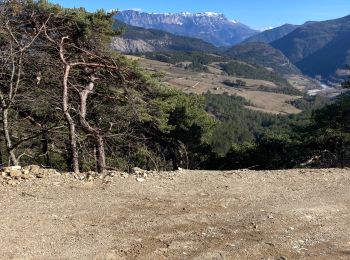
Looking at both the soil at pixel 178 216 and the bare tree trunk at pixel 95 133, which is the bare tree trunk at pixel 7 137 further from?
the soil at pixel 178 216

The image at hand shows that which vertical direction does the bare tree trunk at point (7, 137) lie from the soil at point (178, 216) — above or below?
above

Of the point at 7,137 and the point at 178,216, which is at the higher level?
the point at 7,137

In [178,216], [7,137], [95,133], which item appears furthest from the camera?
[7,137]

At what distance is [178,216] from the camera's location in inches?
302

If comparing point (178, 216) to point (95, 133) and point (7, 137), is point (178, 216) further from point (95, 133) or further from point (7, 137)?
point (7, 137)

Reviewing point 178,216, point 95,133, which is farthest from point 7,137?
point 178,216

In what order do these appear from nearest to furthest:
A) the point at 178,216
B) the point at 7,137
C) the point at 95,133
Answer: the point at 178,216 → the point at 95,133 → the point at 7,137

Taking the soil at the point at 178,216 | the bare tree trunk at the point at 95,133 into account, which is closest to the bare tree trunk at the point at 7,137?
the bare tree trunk at the point at 95,133

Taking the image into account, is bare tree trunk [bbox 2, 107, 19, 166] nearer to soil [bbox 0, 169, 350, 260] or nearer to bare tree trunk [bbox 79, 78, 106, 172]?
bare tree trunk [bbox 79, 78, 106, 172]

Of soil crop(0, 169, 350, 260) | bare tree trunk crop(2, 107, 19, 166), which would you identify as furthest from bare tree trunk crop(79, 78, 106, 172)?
bare tree trunk crop(2, 107, 19, 166)

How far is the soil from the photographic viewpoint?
21.1 feet

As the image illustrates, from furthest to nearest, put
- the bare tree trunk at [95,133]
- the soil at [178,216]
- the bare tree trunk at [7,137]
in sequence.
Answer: the bare tree trunk at [7,137], the bare tree trunk at [95,133], the soil at [178,216]

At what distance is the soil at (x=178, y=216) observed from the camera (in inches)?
253

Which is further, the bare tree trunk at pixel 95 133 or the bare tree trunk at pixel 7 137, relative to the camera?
the bare tree trunk at pixel 7 137
